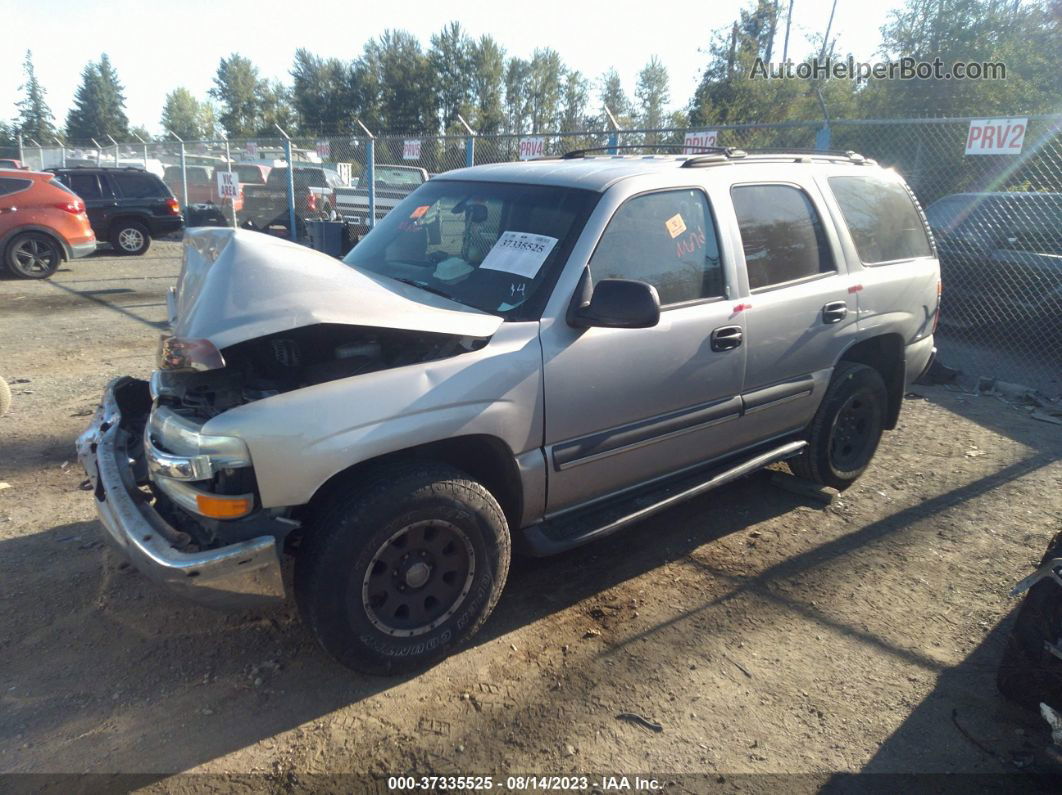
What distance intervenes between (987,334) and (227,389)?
8.87 meters

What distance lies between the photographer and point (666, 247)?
140 inches

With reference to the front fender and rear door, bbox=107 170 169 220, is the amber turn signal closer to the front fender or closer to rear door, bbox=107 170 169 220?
the front fender

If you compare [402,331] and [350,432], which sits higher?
[402,331]

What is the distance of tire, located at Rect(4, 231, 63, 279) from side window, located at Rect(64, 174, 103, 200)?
120 inches

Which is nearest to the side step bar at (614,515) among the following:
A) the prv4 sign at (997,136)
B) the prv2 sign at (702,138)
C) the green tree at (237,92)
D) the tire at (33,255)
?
the prv4 sign at (997,136)

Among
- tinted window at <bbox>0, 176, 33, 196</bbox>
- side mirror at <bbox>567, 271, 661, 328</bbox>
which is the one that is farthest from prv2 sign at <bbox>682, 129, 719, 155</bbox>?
tinted window at <bbox>0, 176, 33, 196</bbox>

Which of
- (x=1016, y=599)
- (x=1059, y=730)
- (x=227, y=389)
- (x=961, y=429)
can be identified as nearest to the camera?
(x=1059, y=730)

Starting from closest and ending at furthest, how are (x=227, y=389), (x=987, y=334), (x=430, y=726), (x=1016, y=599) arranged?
(x=430, y=726) → (x=227, y=389) → (x=1016, y=599) → (x=987, y=334)

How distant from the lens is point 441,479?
2838mm

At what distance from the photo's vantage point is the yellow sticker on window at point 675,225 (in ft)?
11.7

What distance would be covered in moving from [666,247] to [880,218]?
6.44ft

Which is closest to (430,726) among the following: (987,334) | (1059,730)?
(1059,730)

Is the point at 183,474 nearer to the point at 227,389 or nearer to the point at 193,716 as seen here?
the point at 227,389

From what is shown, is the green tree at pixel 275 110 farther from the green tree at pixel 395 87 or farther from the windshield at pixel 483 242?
the windshield at pixel 483 242
